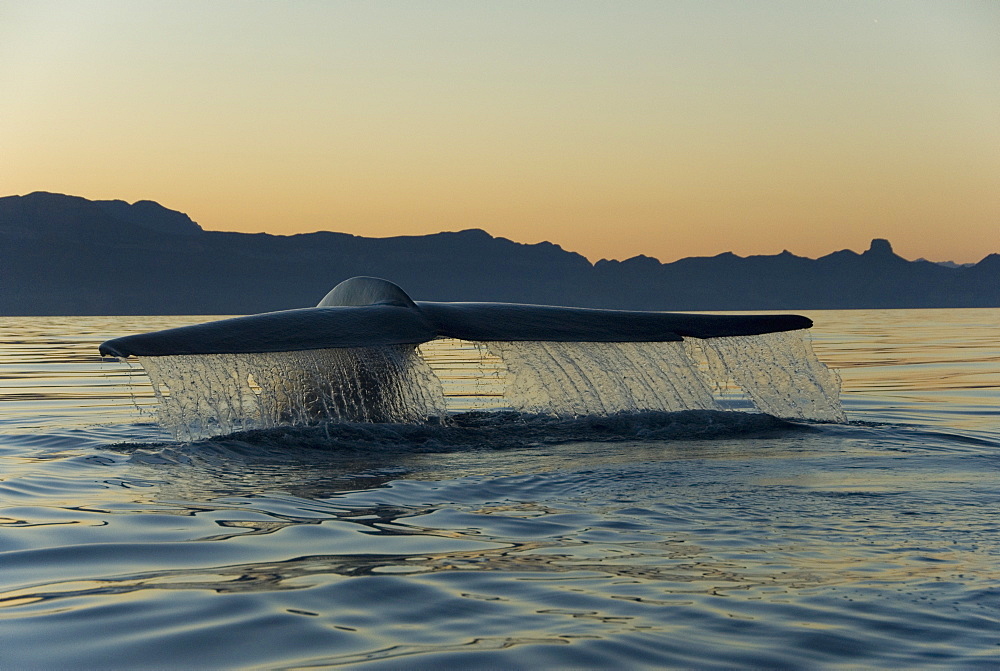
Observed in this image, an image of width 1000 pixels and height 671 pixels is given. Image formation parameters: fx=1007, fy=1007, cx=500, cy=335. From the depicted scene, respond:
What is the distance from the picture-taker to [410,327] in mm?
7215

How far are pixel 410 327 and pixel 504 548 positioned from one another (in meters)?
2.83

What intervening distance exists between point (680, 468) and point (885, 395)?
8425 mm

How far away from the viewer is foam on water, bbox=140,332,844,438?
8.38 metres

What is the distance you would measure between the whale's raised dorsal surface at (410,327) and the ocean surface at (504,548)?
0.89 metres

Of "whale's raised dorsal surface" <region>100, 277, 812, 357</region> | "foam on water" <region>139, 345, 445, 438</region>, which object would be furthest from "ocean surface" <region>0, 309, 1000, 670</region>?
"whale's raised dorsal surface" <region>100, 277, 812, 357</region>

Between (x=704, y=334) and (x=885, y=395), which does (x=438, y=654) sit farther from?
(x=885, y=395)

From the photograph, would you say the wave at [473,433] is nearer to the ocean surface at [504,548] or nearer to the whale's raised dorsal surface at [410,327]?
the ocean surface at [504,548]

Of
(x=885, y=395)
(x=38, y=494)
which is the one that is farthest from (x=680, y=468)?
(x=885, y=395)

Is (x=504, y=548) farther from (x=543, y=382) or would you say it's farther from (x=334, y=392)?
(x=543, y=382)

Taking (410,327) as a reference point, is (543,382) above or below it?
below

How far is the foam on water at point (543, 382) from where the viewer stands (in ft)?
27.5

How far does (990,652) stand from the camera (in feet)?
10.4

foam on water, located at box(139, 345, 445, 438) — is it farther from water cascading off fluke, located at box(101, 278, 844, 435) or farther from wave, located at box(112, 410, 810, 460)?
wave, located at box(112, 410, 810, 460)

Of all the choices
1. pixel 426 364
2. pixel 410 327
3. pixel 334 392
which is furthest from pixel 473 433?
pixel 410 327
